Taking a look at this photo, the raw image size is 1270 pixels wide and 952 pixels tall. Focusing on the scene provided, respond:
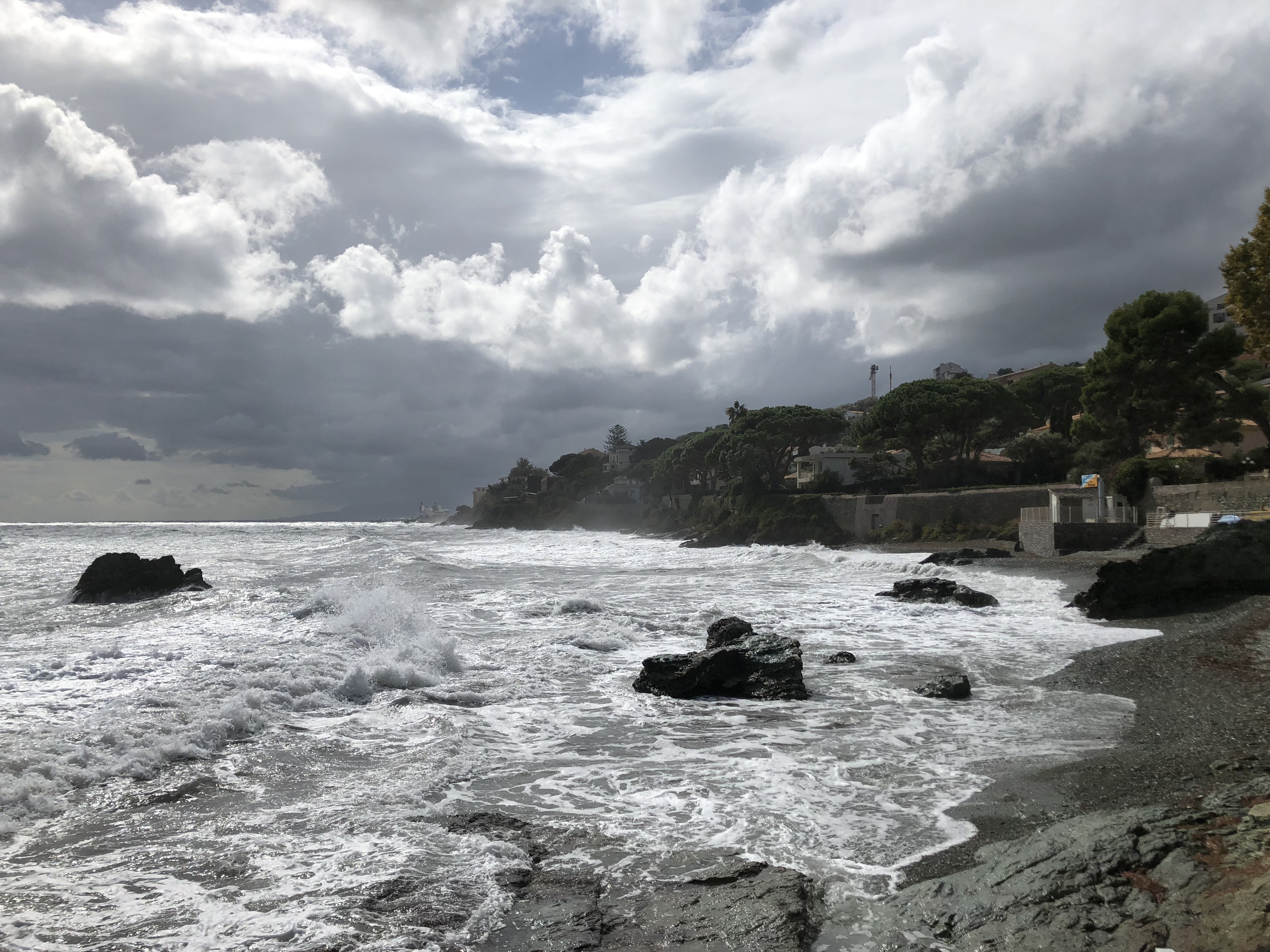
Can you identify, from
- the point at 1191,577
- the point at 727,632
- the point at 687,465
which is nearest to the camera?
the point at 727,632

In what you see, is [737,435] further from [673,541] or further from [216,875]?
[216,875]

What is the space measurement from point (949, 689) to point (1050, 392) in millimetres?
63894

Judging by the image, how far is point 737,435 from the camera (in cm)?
6662

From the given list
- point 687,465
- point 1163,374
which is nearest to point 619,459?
point 687,465

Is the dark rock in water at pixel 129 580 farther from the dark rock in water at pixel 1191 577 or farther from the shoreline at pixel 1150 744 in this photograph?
the dark rock in water at pixel 1191 577

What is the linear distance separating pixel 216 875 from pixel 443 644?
8.30m

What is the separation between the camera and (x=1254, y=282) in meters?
16.4

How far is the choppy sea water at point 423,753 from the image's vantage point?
4.74 metres

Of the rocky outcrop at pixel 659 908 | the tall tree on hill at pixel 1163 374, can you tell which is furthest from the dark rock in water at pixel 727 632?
the tall tree on hill at pixel 1163 374

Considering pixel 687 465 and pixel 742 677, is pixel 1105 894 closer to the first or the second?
pixel 742 677

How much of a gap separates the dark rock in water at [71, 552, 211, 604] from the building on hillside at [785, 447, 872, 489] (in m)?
49.5

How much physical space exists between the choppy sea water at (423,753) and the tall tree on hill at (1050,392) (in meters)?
52.5

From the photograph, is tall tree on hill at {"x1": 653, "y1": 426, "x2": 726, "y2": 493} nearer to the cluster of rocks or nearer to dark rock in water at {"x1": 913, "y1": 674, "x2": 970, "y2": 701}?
the cluster of rocks

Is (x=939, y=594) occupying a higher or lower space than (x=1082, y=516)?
lower
